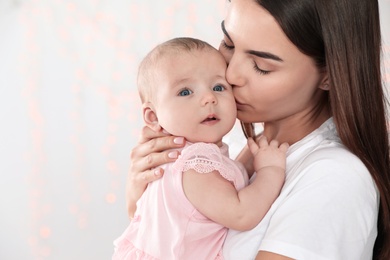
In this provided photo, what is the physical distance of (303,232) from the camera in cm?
146

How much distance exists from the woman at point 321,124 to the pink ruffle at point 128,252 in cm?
16

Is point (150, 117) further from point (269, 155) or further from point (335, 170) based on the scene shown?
point (335, 170)

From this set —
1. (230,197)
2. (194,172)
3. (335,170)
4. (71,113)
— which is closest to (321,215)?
(335,170)

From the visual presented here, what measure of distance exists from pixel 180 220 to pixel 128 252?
20 centimetres

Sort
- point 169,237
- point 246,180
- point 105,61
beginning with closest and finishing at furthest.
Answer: point 169,237 < point 246,180 < point 105,61

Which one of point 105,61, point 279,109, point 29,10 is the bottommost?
point 279,109

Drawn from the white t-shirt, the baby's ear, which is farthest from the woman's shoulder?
the baby's ear

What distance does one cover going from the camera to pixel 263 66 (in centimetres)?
165

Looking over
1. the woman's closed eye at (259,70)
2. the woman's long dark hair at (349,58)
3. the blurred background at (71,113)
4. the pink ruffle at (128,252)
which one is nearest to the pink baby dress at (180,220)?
the pink ruffle at (128,252)

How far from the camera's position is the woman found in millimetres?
1479

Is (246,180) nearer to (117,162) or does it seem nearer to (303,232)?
(303,232)

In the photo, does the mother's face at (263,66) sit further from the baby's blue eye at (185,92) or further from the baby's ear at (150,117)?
the baby's ear at (150,117)

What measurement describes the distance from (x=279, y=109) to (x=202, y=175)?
1.12 feet

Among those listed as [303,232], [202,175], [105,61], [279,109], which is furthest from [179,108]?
[105,61]
